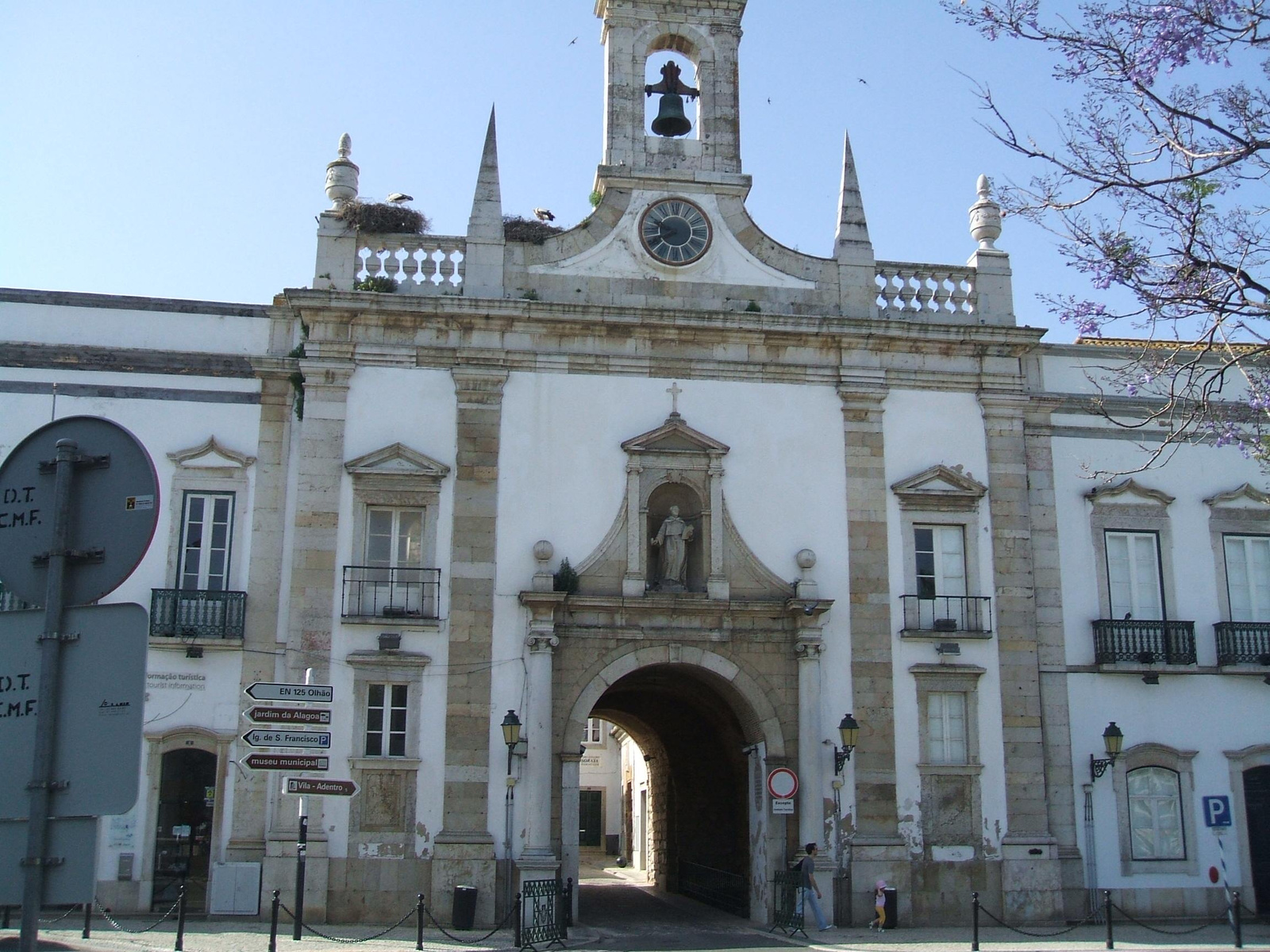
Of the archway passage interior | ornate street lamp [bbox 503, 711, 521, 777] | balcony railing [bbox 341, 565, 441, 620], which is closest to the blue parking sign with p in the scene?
the archway passage interior

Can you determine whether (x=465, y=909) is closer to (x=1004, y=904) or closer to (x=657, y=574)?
(x=657, y=574)

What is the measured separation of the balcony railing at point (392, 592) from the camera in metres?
19.9

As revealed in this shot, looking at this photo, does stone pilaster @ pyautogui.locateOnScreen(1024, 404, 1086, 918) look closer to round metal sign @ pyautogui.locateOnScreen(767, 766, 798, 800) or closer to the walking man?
the walking man

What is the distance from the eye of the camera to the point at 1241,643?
2164cm

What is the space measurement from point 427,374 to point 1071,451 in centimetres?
1077

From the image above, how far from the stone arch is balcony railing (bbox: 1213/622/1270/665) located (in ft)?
24.5

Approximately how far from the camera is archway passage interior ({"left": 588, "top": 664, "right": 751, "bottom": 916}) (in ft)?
71.8

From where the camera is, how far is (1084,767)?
20969mm

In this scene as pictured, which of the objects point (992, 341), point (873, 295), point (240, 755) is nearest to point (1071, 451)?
point (992, 341)

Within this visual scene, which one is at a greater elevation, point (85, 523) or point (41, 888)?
point (85, 523)

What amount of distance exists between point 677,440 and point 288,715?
9667 mm

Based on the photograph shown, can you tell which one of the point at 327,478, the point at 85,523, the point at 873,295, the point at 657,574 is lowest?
the point at 85,523

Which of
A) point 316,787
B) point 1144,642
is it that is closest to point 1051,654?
point 1144,642

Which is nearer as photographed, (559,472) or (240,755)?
(240,755)
